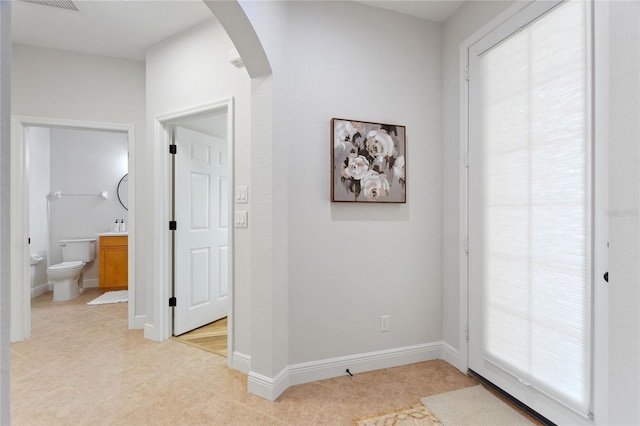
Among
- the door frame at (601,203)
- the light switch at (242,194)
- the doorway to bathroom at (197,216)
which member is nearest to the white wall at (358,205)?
the light switch at (242,194)

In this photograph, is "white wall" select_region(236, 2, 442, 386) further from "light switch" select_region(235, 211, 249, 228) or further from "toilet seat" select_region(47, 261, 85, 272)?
"toilet seat" select_region(47, 261, 85, 272)

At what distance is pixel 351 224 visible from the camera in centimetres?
223

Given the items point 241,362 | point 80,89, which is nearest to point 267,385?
point 241,362

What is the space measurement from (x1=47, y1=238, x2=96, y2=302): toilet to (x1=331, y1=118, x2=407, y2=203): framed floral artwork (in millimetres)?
3927

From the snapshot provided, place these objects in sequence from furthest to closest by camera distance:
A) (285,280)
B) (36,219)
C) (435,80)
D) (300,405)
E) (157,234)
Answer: (36,219) → (157,234) → (435,80) → (285,280) → (300,405)

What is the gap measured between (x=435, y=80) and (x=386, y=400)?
2.31m

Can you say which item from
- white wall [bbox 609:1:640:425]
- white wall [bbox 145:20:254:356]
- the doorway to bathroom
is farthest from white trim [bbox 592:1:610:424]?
the doorway to bathroom

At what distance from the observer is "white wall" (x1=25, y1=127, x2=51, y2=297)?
415 centimetres

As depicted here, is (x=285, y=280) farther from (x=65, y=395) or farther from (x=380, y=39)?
(x=380, y=39)

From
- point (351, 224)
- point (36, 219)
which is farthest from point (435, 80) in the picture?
point (36, 219)

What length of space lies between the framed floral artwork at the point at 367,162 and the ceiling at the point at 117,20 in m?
0.91

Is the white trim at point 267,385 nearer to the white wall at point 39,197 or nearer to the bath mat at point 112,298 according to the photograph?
the bath mat at point 112,298

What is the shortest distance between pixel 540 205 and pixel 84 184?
18.9 feet

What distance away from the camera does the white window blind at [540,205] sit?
5.00ft
